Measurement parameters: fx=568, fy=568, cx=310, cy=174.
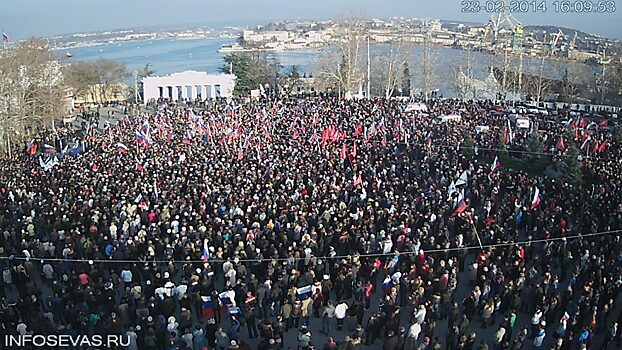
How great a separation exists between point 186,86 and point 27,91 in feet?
54.4

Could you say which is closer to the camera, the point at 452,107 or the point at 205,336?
the point at 205,336

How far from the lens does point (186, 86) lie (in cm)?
4750

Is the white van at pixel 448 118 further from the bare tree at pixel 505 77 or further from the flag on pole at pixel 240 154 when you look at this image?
the bare tree at pixel 505 77

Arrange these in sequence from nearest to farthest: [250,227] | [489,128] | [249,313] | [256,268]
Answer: [249,313], [256,268], [250,227], [489,128]

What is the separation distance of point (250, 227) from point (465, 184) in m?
6.56

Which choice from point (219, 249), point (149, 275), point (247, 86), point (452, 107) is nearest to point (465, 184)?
point (219, 249)

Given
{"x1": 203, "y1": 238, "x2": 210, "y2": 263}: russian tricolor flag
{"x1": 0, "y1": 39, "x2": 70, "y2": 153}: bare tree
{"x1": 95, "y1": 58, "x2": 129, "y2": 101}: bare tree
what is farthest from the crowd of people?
{"x1": 95, "y1": 58, "x2": 129, "y2": 101}: bare tree

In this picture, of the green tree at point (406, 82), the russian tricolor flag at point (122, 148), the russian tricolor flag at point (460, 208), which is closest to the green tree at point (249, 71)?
the green tree at point (406, 82)

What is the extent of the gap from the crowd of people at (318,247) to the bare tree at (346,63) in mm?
24502

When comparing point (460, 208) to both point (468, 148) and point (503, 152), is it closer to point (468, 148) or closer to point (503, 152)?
point (468, 148)

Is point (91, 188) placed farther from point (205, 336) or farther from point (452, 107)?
point (452, 107)

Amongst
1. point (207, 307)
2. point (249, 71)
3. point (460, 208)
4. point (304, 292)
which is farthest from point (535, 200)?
point (249, 71)

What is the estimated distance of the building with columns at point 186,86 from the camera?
47.0m

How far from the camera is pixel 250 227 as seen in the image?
45.2ft
